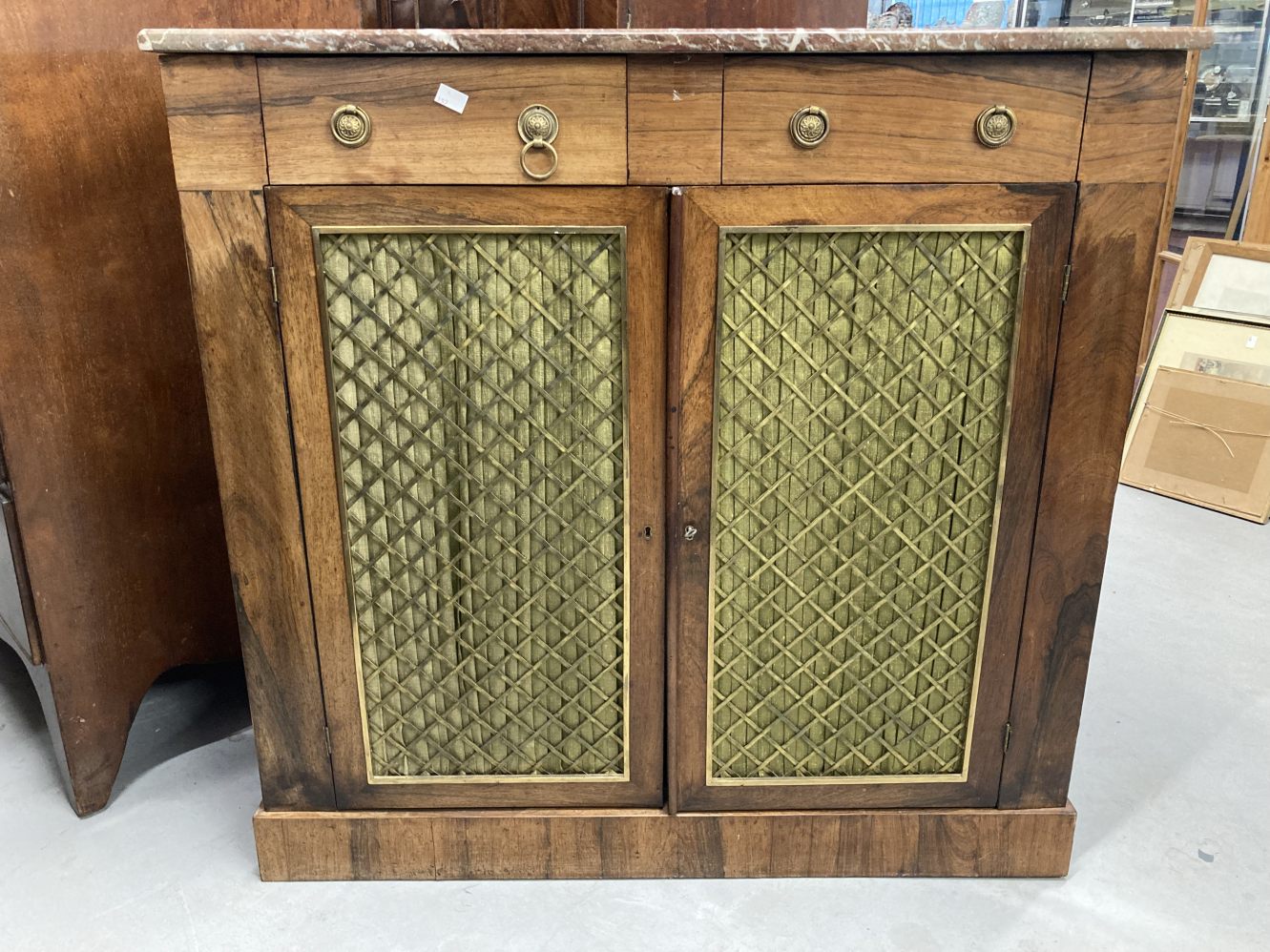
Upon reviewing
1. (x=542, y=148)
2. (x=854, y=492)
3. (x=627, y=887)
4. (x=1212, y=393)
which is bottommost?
(x=627, y=887)

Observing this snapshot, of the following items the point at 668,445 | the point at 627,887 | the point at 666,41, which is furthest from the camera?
the point at 627,887

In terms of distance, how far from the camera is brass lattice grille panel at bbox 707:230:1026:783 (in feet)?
4.38

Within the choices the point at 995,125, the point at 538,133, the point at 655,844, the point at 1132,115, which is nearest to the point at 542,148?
the point at 538,133

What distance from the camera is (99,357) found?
1681 mm

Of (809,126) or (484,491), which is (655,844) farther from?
(809,126)

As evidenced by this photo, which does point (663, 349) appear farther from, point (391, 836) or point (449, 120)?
point (391, 836)

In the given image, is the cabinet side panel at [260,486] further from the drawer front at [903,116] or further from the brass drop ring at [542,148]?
the drawer front at [903,116]

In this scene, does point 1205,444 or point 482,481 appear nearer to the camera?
point 482,481

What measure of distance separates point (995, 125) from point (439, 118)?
27.2 inches

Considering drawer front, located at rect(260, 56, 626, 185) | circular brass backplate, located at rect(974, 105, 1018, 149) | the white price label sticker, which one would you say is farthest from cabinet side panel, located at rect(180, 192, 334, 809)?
circular brass backplate, located at rect(974, 105, 1018, 149)

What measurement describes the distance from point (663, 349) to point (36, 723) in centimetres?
156

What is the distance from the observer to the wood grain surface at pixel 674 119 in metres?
1.24

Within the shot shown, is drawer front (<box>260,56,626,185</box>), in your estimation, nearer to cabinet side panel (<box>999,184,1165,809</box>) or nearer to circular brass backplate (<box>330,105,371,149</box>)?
circular brass backplate (<box>330,105,371,149</box>)

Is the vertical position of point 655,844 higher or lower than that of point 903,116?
lower
